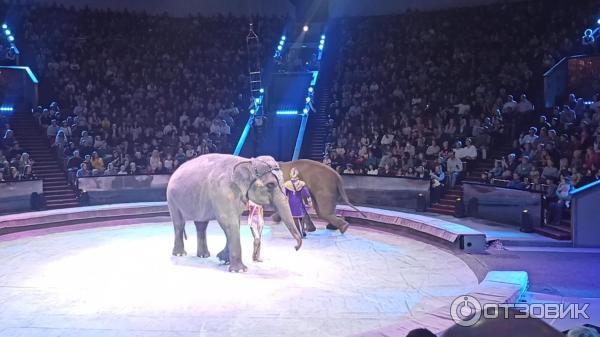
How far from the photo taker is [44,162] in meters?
18.0

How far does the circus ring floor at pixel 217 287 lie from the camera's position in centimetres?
633

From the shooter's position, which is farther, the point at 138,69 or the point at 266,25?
the point at 266,25

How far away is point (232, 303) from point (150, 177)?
35.2 feet

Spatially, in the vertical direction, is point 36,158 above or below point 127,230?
above

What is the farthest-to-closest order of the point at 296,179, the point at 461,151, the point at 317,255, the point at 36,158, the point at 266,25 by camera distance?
1. the point at 266,25
2. the point at 36,158
3. the point at 461,151
4. the point at 296,179
5. the point at 317,255

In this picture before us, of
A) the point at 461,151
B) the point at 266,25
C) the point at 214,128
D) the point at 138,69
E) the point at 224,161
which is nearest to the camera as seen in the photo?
the point at 224,161

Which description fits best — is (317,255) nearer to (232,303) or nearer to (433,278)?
(433,278)

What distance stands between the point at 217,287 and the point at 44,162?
1243cm

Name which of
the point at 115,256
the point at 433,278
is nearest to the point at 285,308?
the point at 433,278

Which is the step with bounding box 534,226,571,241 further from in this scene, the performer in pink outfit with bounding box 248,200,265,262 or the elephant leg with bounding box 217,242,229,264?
the elephant leg with bounding box 217,242,229,264

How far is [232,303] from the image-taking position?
707cm

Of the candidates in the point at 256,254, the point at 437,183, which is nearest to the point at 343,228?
the point at 256,254

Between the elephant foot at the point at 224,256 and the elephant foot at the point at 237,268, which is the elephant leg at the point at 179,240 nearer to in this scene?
the elephant foot at the point at 224,256

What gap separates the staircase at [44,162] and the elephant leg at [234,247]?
9459 mm
